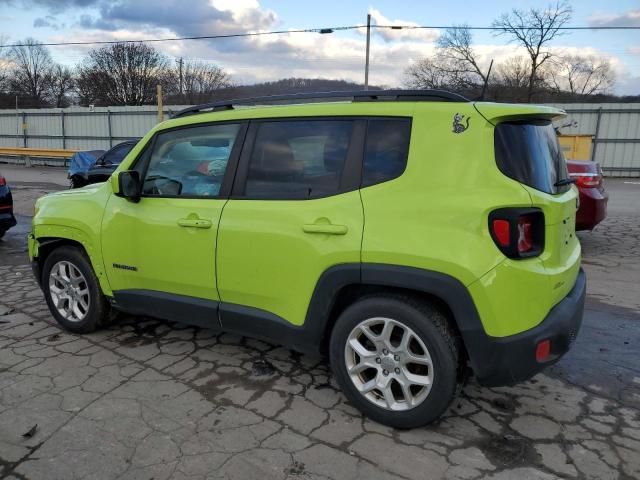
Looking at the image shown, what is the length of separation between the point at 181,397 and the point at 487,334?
6.22ft

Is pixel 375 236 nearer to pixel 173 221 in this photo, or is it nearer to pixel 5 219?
pixel 173 221

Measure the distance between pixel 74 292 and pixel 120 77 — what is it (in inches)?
2267

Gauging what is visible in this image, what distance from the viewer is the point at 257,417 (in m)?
2.91

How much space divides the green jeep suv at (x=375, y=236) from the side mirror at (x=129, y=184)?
0.05 ft

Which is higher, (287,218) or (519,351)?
(287,218)

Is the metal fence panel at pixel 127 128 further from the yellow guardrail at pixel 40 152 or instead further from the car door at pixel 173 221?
the car door at pixel 173 221

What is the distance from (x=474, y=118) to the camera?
2559 mm

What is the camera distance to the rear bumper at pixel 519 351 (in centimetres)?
245

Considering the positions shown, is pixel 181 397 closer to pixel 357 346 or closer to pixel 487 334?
pixel 357 346

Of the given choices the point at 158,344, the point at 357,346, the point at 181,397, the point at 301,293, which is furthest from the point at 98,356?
the point at 357,346

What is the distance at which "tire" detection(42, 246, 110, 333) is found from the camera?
13.2 feet

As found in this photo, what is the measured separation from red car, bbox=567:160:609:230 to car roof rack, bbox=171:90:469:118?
4701mm

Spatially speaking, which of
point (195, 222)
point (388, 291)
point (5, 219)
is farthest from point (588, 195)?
point (5, 219)

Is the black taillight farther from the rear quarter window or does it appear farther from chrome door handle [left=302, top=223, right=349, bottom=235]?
chrome door handle [left=302, top=223, right=349, bottom=235]
